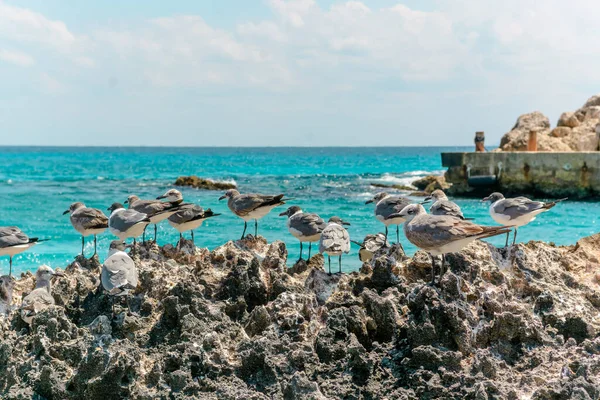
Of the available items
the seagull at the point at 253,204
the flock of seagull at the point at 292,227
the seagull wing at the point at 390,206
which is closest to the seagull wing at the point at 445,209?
the flock of seagull at the point at 292,227

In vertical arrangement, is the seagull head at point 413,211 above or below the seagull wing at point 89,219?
above

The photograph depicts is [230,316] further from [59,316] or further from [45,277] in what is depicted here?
[45,277]

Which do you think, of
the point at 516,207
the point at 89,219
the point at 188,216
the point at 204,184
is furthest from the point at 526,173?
the point at 89,219

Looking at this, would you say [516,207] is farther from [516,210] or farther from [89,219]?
[89,219]

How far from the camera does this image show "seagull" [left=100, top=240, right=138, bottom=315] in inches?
247

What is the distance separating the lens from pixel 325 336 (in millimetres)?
5695

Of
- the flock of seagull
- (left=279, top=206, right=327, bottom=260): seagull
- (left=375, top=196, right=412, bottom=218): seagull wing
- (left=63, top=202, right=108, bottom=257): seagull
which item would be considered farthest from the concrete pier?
(left=63, top=202, right=108, bottom=257): seagull

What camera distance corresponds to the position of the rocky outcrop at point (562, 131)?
99.8 ft

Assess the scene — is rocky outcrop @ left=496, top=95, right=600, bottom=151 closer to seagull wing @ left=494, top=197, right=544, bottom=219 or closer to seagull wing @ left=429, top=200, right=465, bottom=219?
seagull wing @ left=494, top=197, right=544, bottom=219

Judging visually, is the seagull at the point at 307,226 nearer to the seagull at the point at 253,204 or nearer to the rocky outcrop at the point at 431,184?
the seagull at the point at 253,204

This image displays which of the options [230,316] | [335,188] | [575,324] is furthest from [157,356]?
[335,188]

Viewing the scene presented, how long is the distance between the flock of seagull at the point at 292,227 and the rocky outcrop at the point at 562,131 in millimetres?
23099

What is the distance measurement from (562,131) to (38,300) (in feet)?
97.8

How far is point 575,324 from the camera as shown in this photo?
5922 millimetres
